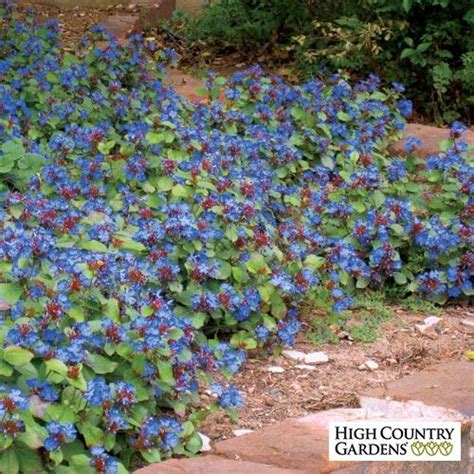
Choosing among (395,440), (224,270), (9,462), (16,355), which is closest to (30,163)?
(224,270)

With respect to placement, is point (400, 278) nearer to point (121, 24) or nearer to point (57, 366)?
point (57, 366)

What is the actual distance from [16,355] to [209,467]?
1.88ft

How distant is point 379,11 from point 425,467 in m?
3.89

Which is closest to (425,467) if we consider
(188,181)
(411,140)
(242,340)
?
(242,340)

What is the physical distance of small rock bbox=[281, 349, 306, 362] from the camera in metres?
4.09

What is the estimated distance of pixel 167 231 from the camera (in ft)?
12.9

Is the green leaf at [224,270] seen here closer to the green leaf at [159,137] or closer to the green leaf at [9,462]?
the green leaf at [159,137]

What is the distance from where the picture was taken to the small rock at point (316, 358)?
4078mm

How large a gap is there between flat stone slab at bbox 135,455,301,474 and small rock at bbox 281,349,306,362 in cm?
105

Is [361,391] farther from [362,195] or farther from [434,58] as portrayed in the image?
[434,58]

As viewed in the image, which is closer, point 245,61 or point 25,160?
point 25,160

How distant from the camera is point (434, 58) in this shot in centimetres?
676

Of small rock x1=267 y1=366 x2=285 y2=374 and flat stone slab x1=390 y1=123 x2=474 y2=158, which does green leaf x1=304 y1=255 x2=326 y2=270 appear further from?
flat stone slab x1=390 y1=123 x2=474 y2=158

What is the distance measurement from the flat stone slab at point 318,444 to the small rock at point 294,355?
644mm
